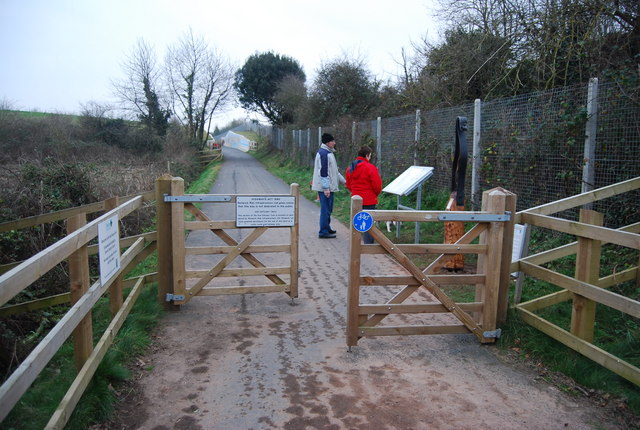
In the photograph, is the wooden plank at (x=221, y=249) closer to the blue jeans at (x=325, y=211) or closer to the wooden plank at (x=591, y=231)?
the wooden plank at (x=591, y=231)

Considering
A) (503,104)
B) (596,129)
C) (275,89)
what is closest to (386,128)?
(503,104)

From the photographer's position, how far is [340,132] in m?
18.6

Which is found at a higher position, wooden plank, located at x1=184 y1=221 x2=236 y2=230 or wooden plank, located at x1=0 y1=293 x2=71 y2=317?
wooden plank, located at x1=184 y1=221 x2=236 y2=230

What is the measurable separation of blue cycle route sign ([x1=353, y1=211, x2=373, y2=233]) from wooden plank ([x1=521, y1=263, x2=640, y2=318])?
176cm

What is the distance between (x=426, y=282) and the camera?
452 centimetres

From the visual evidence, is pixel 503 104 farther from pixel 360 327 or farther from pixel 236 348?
pixel 236 348

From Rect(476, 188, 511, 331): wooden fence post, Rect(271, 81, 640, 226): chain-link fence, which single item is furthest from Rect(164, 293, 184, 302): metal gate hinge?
Rect(271, 81, 640, 226): chain-link fence

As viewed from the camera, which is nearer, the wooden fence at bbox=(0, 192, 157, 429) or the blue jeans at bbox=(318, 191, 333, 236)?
the wooden fence at bbox=(0, 192, 157, 429)

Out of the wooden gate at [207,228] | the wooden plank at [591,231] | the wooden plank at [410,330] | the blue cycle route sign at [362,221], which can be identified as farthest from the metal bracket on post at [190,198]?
the wooden plank at [591,231]

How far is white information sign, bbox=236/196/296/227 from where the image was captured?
5582mm

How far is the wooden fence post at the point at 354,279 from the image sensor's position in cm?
438

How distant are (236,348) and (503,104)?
21.4 feet

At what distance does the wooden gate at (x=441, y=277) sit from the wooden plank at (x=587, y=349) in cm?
28

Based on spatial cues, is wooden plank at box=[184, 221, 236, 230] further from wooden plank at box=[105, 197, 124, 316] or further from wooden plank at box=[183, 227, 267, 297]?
wooden plank at box=[105, 197, 124, 316]
